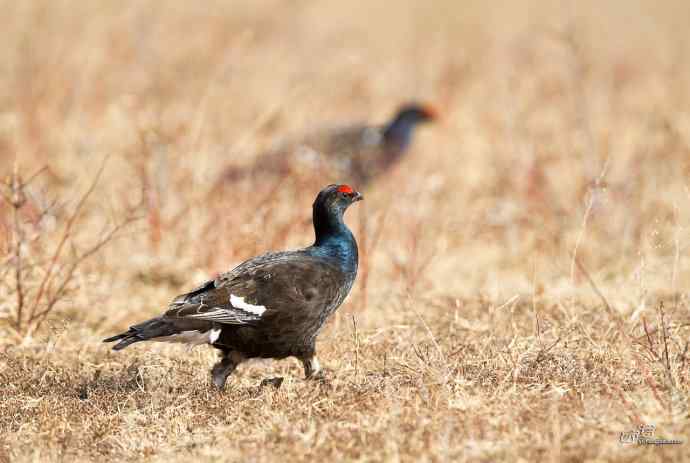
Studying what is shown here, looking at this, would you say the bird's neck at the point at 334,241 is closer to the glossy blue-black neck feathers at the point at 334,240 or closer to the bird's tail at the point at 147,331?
the glossy blue-black neck feathers at the point at 334,240

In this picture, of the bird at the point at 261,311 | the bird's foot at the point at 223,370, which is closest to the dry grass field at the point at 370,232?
the bird's foot at the point at 223,370

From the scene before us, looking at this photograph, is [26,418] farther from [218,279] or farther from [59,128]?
[59,128]

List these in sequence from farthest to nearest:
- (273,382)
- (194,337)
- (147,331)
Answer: (273,382)
(194,337)
(147,331)

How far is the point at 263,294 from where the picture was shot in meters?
4.70

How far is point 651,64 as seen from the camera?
14.3m

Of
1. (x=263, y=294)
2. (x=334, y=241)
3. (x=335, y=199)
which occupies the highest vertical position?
(x=335, y=199)

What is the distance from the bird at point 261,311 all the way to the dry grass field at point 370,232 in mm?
204

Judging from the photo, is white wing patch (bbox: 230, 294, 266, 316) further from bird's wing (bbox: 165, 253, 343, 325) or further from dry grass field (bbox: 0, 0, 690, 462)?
dry grass field (bbox: 0, 0, 690, 462)

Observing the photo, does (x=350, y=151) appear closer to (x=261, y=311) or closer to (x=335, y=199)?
(x=335, y=199)

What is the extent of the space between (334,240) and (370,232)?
10.6 ft

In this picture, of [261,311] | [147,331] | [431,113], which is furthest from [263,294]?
[431,113]

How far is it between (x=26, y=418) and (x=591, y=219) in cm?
508

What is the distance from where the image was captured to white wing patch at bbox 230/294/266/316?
15.3 feet

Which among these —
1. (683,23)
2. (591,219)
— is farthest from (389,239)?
(683,23)
